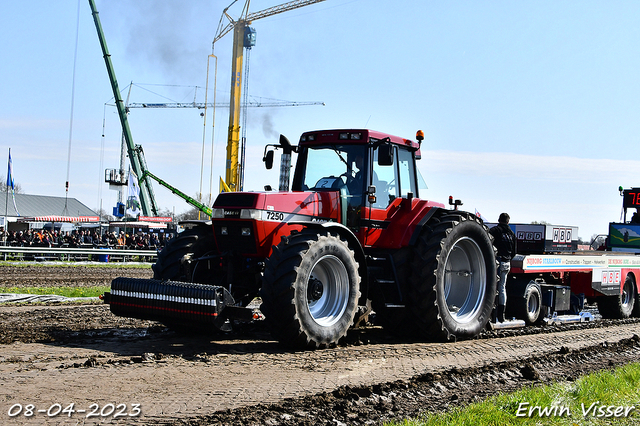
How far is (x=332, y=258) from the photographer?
26.1ft

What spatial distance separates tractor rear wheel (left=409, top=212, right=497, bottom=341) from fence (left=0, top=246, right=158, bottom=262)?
21154 mm

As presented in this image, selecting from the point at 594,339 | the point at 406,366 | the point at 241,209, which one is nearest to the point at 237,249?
the point at 241,209

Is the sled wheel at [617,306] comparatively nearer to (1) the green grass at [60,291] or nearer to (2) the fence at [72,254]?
(1) the green grass at [60,291]

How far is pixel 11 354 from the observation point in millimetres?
7121

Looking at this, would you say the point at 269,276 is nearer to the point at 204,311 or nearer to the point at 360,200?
the point at 204,311

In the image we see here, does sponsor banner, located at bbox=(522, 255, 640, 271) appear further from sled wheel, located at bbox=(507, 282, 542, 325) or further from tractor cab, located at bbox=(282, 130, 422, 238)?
tractor cab, located at bbox=(282, 130, 422, 238)

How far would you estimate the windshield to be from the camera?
9125 millimetres

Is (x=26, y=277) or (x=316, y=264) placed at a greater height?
(x=316, y=264)

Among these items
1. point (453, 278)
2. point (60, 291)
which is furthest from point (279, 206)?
point (60, 291)

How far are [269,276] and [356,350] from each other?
1630 millimetres

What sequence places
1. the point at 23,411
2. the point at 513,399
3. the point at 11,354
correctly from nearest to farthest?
the point at 23,411
the point at 513,399
the point at 11,354

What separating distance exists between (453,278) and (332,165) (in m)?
2.81

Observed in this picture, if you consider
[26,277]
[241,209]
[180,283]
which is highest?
[241,209]

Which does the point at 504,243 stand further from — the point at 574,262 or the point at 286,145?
the point at 286,145
